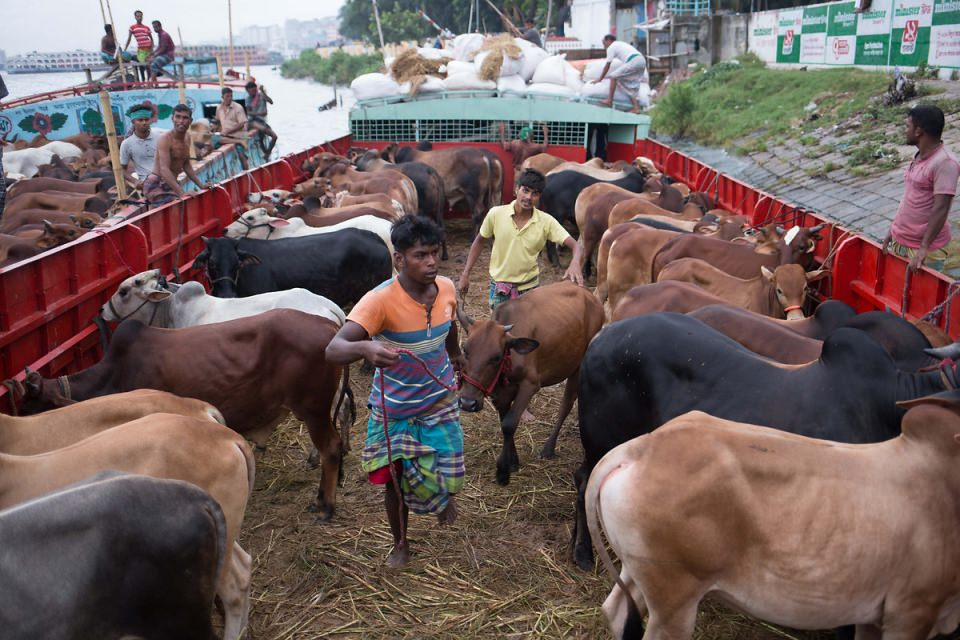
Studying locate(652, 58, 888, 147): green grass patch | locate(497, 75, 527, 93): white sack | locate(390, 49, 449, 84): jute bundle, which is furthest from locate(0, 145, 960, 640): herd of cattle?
locate(652, 58, 888, 147): green grass patch

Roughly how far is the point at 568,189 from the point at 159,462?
31.4 feet

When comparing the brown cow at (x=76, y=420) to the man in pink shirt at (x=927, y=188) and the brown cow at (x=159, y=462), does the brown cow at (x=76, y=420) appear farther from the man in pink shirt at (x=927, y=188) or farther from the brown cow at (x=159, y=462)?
the man in pink shirt at (x=927, y=188)

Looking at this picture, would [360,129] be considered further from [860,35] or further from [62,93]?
[860,35]

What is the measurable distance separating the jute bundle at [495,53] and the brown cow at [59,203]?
7139 mm

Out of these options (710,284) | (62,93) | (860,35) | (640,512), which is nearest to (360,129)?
(62,93)

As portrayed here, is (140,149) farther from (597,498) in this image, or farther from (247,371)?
(597,498)

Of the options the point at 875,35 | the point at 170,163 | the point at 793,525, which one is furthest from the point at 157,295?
the point at 875,35

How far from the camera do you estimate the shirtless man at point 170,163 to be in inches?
365

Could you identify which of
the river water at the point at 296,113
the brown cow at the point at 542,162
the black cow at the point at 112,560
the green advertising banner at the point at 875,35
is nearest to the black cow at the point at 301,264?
the black cow at the point at 112,560

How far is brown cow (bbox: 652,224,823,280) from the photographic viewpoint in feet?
24.0

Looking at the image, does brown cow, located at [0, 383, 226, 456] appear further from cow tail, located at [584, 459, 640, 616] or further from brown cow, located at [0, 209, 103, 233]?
brown cow, located at [0, 209, 103, 233]

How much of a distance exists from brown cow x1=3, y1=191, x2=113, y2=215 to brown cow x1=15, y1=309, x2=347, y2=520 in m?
5.76

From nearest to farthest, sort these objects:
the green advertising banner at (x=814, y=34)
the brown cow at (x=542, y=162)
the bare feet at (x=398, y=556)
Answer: the bare feet at (x=398, y=556) < the brown cow at (x=542, y=162) < the green advertising banner at (x=814, y=34)

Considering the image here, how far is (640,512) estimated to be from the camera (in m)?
3.32
